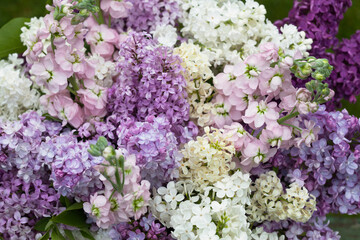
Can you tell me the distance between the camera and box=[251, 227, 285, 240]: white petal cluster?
0.95 m

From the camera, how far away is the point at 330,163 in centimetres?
95

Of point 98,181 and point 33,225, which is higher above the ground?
point 98,181

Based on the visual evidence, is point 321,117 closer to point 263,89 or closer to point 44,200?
point 263,89

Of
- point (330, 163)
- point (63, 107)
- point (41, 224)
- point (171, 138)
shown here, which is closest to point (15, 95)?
point (63, 107)

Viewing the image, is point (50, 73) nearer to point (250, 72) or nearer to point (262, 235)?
point (250, 72)

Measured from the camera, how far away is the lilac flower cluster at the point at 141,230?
890mm

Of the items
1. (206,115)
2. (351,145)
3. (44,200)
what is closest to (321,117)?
(351,145)

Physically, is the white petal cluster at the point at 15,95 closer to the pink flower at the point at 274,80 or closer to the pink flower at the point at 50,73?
Answer: the pink flower at the point at 50,73

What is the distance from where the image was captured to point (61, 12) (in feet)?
2.84

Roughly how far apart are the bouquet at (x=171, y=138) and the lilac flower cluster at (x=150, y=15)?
6 cm

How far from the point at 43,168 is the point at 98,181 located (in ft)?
0.43

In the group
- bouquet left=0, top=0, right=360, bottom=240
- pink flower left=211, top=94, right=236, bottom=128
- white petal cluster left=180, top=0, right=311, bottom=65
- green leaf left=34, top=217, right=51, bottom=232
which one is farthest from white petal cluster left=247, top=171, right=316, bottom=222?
green leaf left=34, top=217, right=51, bottom=232

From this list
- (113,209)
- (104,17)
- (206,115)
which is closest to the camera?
(113,209)

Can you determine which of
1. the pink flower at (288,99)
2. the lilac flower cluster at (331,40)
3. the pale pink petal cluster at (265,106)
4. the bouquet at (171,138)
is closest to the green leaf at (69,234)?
the bouquet at (171,138)
